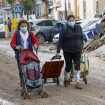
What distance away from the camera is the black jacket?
27.3 feet

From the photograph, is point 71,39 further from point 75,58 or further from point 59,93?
point 59,93

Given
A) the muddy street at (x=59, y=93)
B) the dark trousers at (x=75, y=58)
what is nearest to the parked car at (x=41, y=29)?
the muddy street at (x=59, y=93)

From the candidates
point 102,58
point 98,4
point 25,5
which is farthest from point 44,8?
point 102,58

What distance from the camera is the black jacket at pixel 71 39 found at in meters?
8.33

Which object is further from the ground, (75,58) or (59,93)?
(75,58)

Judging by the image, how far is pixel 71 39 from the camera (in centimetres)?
834

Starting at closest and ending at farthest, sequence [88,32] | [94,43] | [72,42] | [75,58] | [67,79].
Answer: [72,42] < [75,58] < [67,79] < [94,43] < [88,32]

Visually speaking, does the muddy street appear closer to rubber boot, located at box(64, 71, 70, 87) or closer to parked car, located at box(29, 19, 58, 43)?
rubber boot, located at box(64, 71, 70, 87)

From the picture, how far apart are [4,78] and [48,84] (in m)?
1.40

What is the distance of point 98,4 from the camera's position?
1452 inches

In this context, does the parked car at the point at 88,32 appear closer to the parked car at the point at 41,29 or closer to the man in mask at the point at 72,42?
the parked car at the point at 41,29

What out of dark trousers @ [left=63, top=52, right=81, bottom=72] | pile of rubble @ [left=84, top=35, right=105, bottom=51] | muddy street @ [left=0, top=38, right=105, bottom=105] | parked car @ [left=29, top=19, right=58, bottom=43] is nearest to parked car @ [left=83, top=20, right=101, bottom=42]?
pile of rubble @ [left=84, top=35, right=105, bottom=51]

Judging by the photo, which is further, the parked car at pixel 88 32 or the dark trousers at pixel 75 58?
the parked car at pixel 88 32

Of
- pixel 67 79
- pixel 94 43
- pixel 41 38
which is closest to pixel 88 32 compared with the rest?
pixel 94 43
